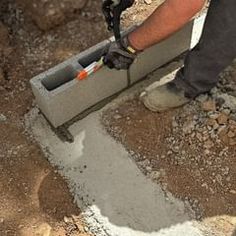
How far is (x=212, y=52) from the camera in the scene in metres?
3.07

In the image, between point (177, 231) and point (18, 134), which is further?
point (18, 134)

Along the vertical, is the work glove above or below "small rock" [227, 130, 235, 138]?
above

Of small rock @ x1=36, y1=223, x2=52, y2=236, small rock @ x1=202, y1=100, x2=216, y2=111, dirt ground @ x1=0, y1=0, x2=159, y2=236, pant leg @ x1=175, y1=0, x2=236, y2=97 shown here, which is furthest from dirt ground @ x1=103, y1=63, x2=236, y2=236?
small rock @ x1=36, y1=223, x2=52, y2=236

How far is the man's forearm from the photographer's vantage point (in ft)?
8.86

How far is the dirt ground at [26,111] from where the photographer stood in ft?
10.2

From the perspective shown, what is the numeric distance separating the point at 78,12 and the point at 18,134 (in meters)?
1.27

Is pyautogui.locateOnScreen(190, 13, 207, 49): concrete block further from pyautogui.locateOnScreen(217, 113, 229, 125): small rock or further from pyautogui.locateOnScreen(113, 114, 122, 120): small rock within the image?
pyautogui.locateOnScreen(113, 114, 122, 120): small rock

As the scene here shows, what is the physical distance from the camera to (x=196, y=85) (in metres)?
3.33

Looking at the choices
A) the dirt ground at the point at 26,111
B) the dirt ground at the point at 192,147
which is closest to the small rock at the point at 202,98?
the dirt ground at the point at 192,147

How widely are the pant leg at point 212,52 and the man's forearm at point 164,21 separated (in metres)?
0.19

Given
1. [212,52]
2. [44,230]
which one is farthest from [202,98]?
[44,230]

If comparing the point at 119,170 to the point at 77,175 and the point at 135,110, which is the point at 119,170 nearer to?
the point at 77,175

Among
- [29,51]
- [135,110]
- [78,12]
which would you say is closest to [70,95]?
[135,110]

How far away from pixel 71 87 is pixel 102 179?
0.67 m
